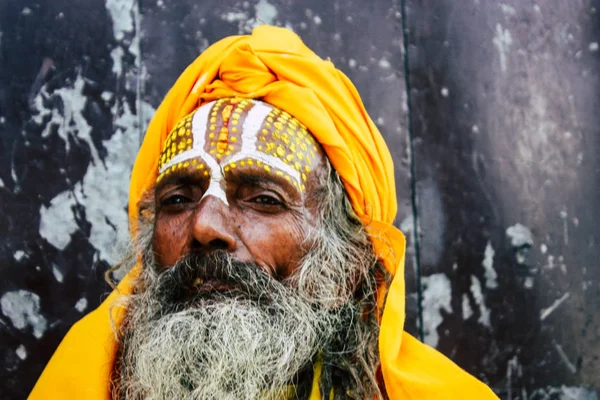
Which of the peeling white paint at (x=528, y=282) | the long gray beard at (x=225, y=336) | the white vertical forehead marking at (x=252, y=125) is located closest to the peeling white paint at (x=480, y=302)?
the peeling white paint at (x=528, y=282)

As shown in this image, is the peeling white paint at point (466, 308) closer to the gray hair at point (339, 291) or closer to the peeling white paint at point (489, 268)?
the peeling white paint at point (489, 268)

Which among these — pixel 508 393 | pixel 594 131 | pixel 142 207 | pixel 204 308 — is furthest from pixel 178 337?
pixel 594 131

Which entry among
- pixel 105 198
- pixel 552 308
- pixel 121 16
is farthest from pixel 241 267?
pixel 552 308

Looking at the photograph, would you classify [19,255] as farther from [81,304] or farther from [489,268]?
[489,268]

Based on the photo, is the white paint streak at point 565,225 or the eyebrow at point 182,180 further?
the white paint streak at point 565,225

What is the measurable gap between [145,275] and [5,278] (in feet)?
2.83

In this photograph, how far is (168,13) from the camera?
8.72 ft

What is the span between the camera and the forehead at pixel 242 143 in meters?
1.79

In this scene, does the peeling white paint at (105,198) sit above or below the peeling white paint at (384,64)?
below

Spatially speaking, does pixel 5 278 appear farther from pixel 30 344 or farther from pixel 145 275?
pixel 145 275

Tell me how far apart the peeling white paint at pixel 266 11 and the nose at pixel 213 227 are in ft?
3.92

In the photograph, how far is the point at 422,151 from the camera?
107 inches

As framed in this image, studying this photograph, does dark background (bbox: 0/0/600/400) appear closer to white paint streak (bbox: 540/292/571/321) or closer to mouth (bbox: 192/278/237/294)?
white paint streak (bbox: 540/292/571/321)

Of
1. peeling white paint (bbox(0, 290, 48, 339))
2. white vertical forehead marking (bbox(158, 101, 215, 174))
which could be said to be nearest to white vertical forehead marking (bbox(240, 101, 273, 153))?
white vertical forehead marking (bbox(158, 101, 215, 174))
